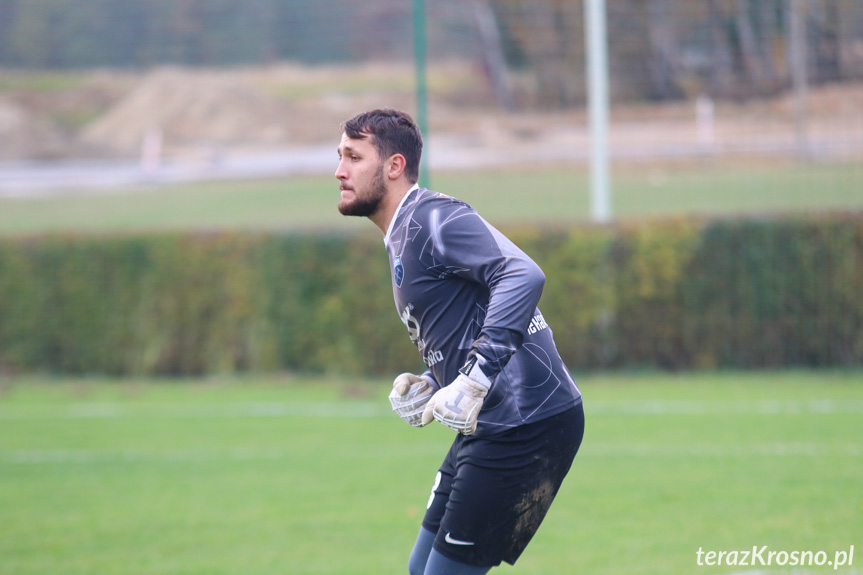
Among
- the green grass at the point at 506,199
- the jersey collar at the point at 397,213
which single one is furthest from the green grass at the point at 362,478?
the green grass at the point at 506,199

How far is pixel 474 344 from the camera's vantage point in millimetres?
3291

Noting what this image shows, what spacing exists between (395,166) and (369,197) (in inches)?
6.4

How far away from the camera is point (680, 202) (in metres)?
17.7

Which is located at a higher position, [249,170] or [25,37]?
[25,37]

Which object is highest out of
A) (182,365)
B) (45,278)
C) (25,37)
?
(25,37)

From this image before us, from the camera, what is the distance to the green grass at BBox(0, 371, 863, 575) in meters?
5.96

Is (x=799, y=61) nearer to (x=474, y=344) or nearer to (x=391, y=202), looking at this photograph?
(x=391, y=202)

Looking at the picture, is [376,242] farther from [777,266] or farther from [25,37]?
[25,37]

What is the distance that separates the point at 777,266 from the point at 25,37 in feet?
42.9

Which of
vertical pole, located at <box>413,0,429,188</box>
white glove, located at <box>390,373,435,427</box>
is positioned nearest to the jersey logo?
white glove, located at <box>390,373,435,427</box>

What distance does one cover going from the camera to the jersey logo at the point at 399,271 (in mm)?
3600

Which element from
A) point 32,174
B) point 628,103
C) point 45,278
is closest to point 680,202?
point 628,103

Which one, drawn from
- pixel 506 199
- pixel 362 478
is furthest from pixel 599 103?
pixel 362 478

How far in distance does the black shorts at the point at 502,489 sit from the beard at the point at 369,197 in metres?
1.01
